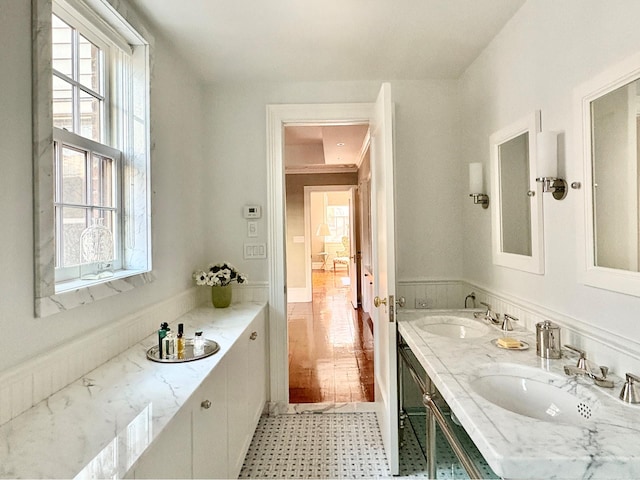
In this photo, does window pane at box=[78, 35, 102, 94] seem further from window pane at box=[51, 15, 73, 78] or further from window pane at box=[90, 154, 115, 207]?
window pane at box=[90, 154, 115, 207]

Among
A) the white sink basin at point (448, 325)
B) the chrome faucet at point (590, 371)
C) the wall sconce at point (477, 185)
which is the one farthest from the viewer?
→ the wall sconce at point (477, 185)

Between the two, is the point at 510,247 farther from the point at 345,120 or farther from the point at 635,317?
the point at 345,120

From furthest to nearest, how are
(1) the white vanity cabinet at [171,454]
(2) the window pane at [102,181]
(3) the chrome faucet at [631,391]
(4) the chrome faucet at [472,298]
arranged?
(4) the chrome faucet at [472,298] → (2) the window pane at [102,181] → (3) the chrome faucet at [631,391] → (1) the white vanity cabinet at [171,454]

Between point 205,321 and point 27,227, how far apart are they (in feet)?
3.77

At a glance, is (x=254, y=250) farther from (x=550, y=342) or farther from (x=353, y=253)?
(x=353, y=253)

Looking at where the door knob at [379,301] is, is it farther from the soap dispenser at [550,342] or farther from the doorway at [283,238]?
the soap dispenser at [550,342]

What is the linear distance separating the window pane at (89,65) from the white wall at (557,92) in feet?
6.63

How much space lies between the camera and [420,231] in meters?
2.70

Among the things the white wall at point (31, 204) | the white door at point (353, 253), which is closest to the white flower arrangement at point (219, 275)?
the white wall at point (31, 204)

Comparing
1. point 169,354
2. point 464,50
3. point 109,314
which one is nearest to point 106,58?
point 109,314

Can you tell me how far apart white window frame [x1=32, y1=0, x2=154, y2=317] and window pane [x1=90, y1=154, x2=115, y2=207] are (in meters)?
0.07

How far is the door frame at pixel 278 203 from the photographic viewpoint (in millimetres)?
2709

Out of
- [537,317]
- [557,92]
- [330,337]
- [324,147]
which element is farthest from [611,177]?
[324,147]

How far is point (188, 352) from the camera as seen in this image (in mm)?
1719
